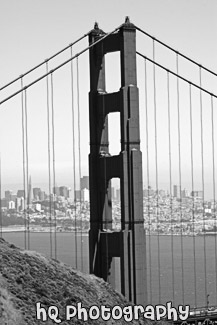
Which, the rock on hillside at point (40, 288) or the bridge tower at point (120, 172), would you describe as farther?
the bridge tower at point (120, 172)

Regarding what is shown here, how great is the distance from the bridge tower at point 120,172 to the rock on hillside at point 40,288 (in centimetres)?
121

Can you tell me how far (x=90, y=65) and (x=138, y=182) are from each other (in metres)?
5.71

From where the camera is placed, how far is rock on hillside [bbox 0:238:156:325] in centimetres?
2672

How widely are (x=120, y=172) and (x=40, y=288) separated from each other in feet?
20.9

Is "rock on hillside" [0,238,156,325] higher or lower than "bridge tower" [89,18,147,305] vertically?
lower

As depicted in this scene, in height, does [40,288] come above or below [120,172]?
below

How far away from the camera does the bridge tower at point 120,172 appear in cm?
3306

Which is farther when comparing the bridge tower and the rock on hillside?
the bridge tower

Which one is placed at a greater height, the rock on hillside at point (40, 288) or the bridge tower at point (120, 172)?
the bridge tower at point (120, 172)

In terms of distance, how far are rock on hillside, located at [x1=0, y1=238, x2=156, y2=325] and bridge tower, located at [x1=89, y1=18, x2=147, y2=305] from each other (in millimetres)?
1207

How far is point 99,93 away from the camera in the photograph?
34.9m

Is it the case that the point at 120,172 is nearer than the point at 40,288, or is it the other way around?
the point at 40,288

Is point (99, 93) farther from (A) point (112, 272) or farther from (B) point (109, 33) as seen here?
(A) point (112, 272)

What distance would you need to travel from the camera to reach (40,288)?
29.3m
